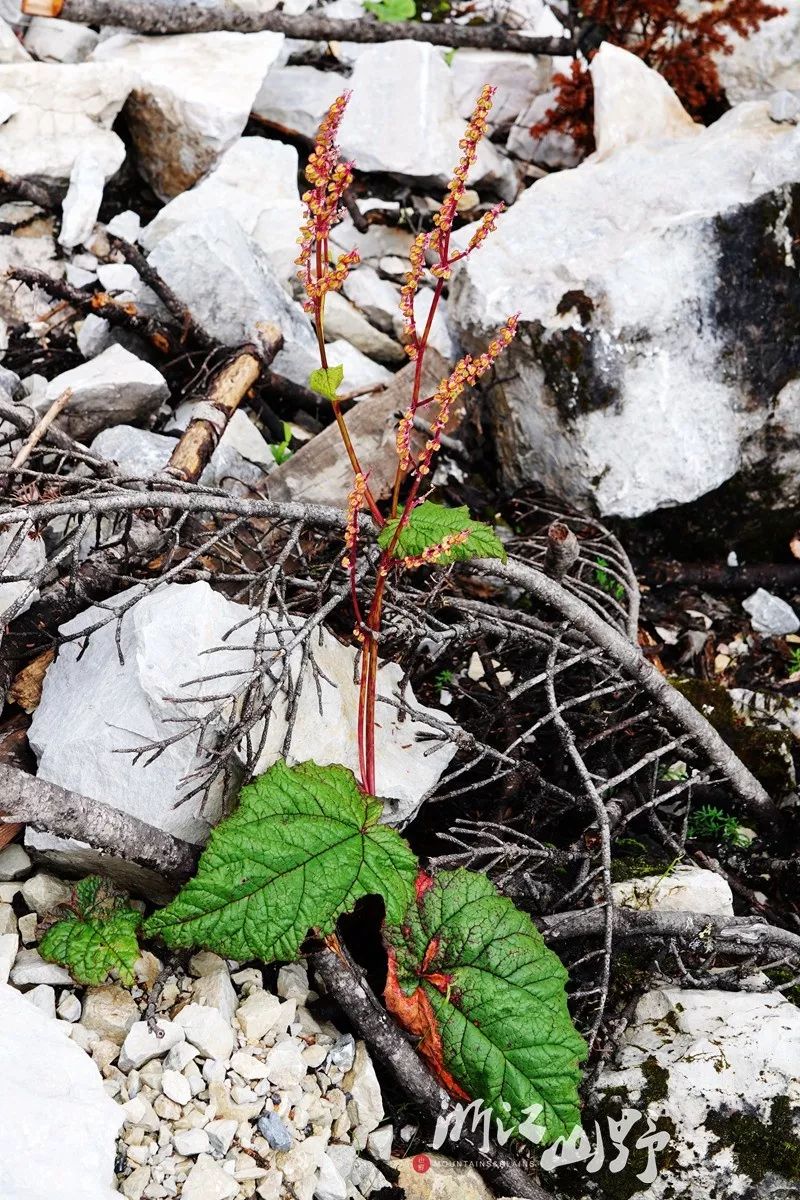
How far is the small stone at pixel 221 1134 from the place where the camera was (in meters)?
2.29

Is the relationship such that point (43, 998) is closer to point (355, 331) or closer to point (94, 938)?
point (94, 938)

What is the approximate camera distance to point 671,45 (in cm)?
604

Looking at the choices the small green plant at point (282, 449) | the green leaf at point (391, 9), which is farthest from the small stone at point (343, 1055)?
the green leaf at point (391, 9)

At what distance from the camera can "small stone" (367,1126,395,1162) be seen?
2.51m

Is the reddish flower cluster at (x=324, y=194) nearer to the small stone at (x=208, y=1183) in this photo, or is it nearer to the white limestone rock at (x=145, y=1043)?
the white limestone rock at (x=145, y=1043)

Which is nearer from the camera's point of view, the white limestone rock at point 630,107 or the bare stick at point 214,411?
the bare stick at point 214,411

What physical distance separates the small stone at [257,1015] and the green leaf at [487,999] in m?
0.30

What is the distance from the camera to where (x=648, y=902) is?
313 centimetres

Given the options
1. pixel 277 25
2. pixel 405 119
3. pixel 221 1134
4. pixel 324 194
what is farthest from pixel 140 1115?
pixel 277 25

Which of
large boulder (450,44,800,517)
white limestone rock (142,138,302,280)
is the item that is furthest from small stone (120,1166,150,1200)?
white limestone rock (142,138,302,280)

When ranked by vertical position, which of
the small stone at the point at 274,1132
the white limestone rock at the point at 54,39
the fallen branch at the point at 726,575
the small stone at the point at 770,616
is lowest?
the small stone at the point at 274,1132

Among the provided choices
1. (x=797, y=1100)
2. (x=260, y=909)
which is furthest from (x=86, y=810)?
(x=797, y=1100)

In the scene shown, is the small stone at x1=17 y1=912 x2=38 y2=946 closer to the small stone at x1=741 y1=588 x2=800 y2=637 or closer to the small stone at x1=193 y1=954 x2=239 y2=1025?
the small stone at x1=193 y1=954 x2=239 y2=1025

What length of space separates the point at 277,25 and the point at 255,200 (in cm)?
143
